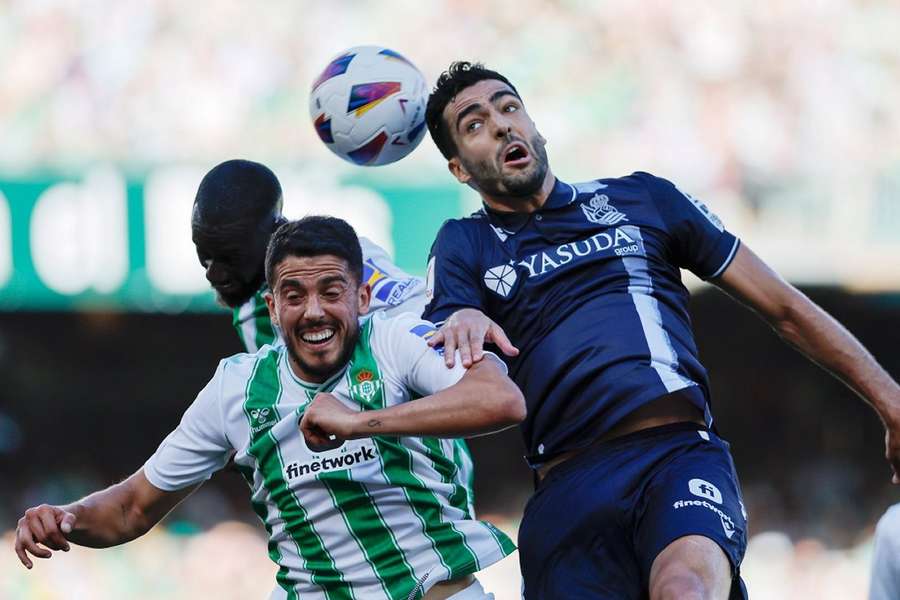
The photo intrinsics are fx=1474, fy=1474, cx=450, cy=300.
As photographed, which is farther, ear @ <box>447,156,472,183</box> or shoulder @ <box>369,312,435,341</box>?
ear @ <box>447,156,472,183</box>

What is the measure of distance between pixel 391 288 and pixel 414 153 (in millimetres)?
8417

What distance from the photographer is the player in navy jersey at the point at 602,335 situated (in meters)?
4.52

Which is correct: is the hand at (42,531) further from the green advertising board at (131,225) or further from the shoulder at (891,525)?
the green advertising board at (131,225)

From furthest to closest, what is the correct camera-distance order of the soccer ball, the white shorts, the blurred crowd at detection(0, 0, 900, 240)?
the blurred crowd at detection(0, 0, 900, 240)
the soccer ball
the white shorts

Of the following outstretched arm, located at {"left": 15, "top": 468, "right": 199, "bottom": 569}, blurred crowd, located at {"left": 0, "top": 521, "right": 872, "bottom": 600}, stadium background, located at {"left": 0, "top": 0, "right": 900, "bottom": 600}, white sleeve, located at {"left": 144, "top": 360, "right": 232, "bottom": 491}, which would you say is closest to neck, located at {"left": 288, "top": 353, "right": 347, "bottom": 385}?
white sleeve, located at {"left": 144, "top": 360, "right": 232, "bottom": 491}

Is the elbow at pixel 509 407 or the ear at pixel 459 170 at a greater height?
the ear at pixel 459 170

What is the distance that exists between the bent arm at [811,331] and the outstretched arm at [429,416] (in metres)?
1.34

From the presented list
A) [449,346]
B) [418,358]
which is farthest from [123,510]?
[449,346]

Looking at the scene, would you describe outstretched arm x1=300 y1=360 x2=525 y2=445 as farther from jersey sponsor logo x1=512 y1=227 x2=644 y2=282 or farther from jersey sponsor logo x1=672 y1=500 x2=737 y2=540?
jersey sponsor logo x1=512 y1=227 x2=644 y2=282

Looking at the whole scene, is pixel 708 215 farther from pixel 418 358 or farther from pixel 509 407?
pixel 509 407

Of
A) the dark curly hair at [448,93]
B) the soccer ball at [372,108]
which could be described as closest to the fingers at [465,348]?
the dark curly hair at [448,93]

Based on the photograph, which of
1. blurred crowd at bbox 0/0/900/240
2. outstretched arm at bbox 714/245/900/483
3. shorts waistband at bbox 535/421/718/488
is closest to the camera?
shorts waistband at bbox 535/421/718/488

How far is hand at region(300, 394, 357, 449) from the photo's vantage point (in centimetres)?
387

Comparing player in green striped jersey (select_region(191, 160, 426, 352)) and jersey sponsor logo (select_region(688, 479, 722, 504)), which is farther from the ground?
player in green striped jersey (select_region(191, 160, 426, 352))
